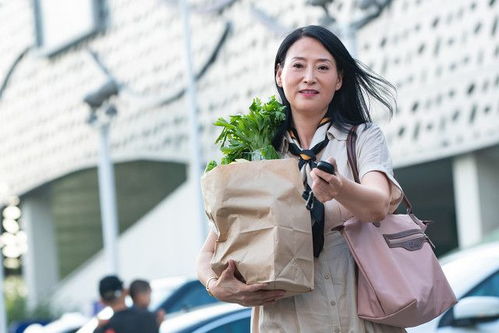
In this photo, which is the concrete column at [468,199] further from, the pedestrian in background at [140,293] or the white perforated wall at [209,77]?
the pedestrian in background at [140,293]

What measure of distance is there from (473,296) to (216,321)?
1.58 metres

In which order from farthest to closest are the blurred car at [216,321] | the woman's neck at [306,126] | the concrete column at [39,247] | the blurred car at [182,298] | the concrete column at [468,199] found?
the concrete column at [39,247]
the concrete column at [468,199]
the blurred car at [182,298]
the blurred car at [216,321]
the woman's neck at [306,126]

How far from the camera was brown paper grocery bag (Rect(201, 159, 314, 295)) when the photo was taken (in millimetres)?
2686

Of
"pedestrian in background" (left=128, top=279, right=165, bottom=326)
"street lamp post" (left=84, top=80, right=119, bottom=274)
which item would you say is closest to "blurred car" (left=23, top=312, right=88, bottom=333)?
"pedestrian in background" (left=128, top=279, right=165, bottom=326)

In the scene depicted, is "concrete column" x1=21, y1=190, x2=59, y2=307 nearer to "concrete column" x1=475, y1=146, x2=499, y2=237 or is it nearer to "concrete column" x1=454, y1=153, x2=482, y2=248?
"concrete column" x1=454, y1=153, x2=482, y2=248

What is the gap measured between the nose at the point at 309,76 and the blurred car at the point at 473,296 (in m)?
2.41

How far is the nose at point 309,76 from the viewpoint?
9.51 feet

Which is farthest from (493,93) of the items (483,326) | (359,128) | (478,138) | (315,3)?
(359,128)

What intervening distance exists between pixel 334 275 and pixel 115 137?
1144 inches

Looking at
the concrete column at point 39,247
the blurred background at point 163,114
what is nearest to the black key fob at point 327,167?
the blurred background at point 163,114

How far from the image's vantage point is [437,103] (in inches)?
877

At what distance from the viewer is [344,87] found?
9.89 ft

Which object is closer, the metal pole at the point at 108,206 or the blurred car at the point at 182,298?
the blurred car at the point at 182,298

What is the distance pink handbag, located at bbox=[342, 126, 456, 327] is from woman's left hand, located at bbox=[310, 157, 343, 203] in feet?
0.76
